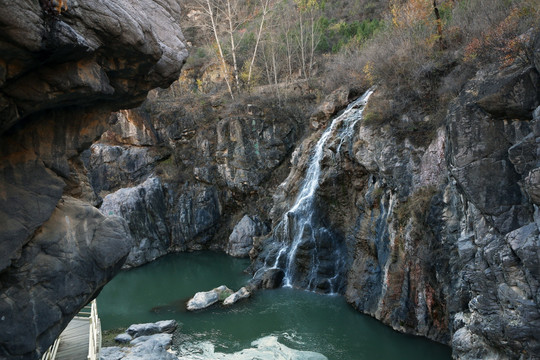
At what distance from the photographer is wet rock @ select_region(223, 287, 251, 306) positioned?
61.2ft

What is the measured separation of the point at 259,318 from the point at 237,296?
2139mm

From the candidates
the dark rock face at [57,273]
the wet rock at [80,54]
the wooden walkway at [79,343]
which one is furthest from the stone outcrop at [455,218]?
the wooden walkway at [79,343]

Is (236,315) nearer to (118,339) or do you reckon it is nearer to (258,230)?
(118,339)

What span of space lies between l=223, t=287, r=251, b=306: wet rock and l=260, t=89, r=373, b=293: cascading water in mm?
2028

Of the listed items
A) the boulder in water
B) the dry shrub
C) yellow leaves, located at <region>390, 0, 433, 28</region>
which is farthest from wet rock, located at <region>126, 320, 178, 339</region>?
yellow leaves, located at <region>390, 0, 433, 28</region>

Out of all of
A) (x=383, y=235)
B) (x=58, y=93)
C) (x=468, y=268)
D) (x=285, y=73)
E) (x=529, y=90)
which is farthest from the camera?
(x=285, y=73)

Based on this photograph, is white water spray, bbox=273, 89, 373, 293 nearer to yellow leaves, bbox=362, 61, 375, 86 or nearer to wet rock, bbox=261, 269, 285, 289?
wet rock, bbox=261, 269, 285, 289

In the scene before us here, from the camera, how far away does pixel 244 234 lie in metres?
27.5

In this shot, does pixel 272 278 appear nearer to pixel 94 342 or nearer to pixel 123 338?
pixel 123 338

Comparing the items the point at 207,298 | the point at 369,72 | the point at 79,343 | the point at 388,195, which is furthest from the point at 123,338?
the point at 369,72

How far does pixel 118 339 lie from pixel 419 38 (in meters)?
17.3

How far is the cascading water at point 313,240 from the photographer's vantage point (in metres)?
19.3

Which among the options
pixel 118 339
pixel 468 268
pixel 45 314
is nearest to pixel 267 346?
pixel 118 339

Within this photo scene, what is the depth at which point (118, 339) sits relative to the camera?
15.4 meters
